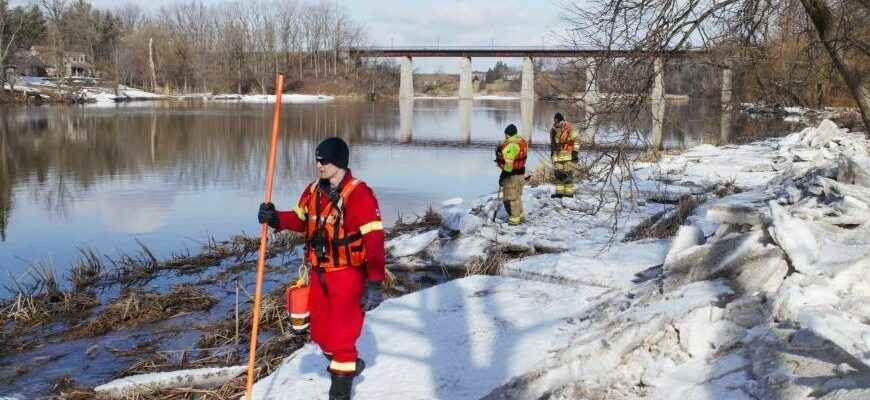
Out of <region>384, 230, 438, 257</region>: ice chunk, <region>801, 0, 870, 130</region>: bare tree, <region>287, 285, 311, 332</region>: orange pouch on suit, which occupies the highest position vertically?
<region>801, 0, 870, 130</region>: bare tree

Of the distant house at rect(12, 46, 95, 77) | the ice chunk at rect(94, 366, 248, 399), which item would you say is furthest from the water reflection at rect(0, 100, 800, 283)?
the distant house at rect(12, 46, 95, 77)

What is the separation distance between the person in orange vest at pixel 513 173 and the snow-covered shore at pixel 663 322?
269cm

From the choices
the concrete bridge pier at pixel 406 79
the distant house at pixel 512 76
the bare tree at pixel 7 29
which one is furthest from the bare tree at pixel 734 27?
the distant house at pixel 512 76

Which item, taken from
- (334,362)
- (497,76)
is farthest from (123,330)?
(497,76)

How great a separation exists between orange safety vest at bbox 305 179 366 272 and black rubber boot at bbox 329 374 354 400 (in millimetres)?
654

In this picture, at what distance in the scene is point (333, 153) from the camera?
14.2 ft

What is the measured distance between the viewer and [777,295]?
4.27 m

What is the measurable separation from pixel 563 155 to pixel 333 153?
325 inches

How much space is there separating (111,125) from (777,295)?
35977mm

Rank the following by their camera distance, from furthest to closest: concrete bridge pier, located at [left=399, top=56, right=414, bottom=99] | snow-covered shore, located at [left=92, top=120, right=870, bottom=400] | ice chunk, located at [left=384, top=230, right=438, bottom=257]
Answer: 1. concrete bridge pier, located at [left=399, top=56, right=414, bottom=99]
2. ice chunk, located at [left=384, top=230, right=438, bottom=257]
3. snow-covered shore, located at [left=92, top=120, right=870, bottom=400]

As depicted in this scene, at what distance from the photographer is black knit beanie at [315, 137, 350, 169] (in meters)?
4.30

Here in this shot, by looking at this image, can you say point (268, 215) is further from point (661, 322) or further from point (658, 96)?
point (658, 96)

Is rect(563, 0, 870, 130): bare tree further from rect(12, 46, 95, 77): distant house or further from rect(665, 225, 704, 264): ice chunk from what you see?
rect(12, 46, 95, 77): distant house

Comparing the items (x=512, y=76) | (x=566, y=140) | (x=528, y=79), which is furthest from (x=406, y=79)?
(x=566, y=140)
